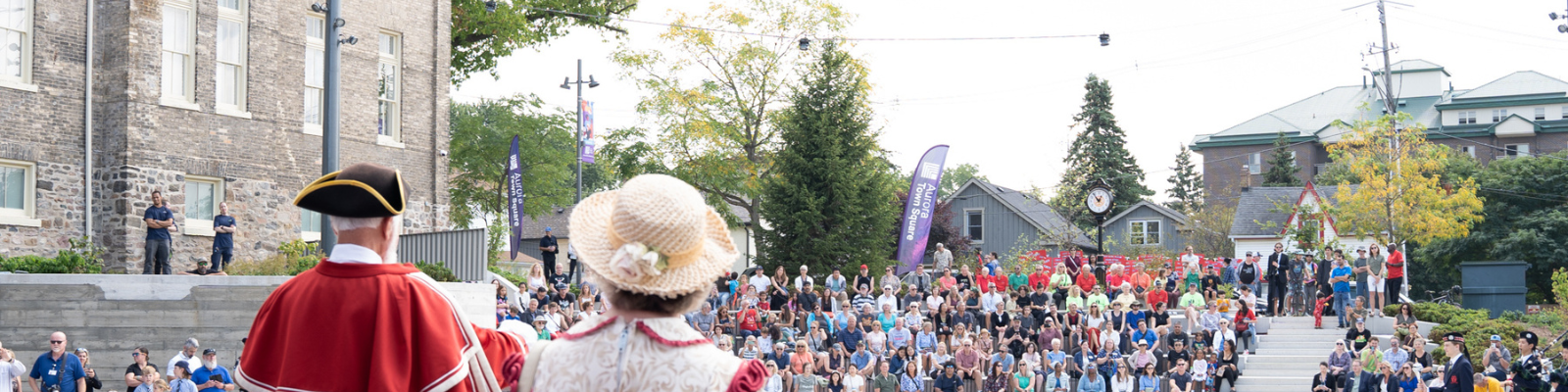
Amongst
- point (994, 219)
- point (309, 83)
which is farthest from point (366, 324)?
point (994, 219)

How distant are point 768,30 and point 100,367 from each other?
25.0m

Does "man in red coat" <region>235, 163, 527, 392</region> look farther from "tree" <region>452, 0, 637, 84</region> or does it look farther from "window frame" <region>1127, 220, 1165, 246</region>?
"window frame" <region>1127, 220, 1165, 246</region>

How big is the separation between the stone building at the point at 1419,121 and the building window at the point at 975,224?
1311 centimetres

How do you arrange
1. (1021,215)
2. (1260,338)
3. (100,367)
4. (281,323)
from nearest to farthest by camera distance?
(281,323) → (100,367) → (1260,338) → (1021,215)

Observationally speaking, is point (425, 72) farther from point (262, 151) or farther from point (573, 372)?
point (573, 372)

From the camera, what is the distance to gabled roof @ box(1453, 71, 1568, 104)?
6322cm

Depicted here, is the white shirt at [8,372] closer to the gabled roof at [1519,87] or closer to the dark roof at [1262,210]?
the dark roof at [1262,210]

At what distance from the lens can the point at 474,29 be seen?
1187 inches

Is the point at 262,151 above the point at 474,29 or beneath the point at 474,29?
beneath

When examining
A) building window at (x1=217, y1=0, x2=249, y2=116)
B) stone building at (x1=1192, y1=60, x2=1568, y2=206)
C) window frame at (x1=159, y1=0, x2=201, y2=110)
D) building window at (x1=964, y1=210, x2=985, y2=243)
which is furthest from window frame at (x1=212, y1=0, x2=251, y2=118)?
stone building at (x1=1192, y1=60, x2=1568, y2=206)

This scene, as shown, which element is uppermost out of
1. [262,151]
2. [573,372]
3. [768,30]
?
[768,30]

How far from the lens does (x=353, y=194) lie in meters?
3.62

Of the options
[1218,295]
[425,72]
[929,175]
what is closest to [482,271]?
[425,72]

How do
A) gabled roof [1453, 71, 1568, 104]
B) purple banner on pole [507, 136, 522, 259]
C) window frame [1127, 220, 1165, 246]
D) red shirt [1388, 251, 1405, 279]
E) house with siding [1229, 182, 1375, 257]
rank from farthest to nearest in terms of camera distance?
gabled roof [1453, 71, 1568, 104], window frame [1127, 220, 1165, 246], house with siding [1229, 182, 1375, 257], purple banner on pole [507, 136, 522, 259], red shirt [1388, 251, 1405, 279]
